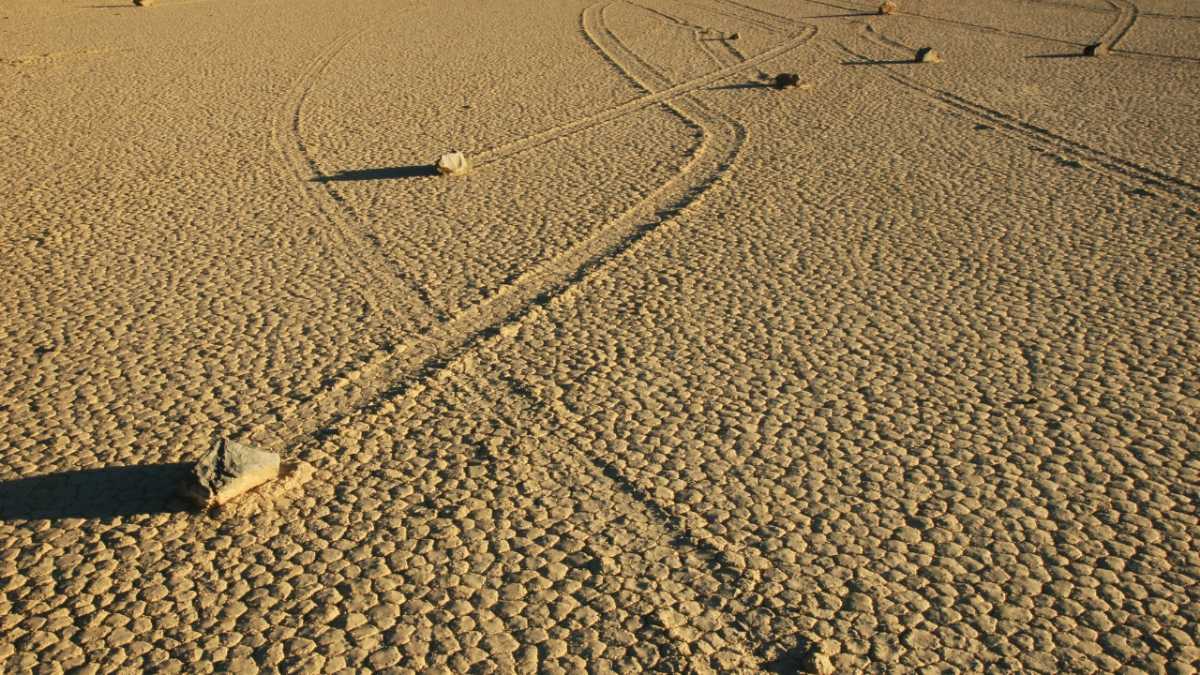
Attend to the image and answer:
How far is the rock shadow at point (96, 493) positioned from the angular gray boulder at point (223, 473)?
0.13 metres

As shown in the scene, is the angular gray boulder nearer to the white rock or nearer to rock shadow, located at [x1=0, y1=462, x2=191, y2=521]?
rock shadow, located at [x1=0, y1=462, x2=191, y2=521]

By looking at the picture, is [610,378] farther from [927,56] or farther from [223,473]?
[927,56]

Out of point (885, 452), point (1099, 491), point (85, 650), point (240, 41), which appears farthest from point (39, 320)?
point (240, 41)

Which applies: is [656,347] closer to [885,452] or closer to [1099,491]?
[885,452]

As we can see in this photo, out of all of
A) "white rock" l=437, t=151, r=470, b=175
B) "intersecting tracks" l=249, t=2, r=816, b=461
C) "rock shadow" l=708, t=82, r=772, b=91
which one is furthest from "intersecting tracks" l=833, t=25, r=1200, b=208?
"white rock" l=437, t=151, r=470, b=175

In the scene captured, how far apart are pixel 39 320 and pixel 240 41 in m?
10.2

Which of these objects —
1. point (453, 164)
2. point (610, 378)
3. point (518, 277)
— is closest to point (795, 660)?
point (610, 378)

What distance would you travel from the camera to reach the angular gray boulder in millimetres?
4992

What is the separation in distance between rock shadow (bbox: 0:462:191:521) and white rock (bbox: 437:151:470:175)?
4837mm

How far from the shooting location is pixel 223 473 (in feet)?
16.4

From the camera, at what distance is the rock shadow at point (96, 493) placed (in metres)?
5.09

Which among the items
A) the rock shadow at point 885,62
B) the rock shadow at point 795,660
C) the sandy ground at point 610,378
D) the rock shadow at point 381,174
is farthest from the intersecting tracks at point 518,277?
the rock shadow at point 795,660

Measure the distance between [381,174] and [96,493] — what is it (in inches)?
204

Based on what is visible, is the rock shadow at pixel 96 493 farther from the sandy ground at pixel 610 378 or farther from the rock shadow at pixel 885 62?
the rock shadow at pixel 885 62
